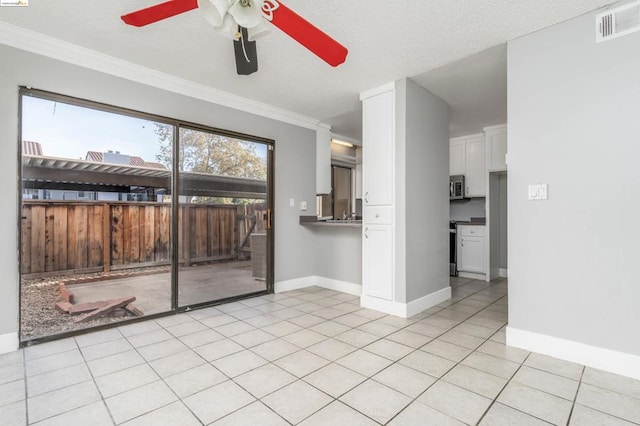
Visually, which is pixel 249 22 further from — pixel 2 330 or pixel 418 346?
pixel 2 330

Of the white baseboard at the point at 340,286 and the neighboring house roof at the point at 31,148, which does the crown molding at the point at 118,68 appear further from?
the white baseboard at the point at 340,286

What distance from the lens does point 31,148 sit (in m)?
2.63

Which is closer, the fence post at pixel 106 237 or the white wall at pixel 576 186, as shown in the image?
the white wall at pixel 576 186

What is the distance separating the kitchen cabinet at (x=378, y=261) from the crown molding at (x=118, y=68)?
2.24 meters

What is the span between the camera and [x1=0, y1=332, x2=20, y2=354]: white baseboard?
94.4 inches

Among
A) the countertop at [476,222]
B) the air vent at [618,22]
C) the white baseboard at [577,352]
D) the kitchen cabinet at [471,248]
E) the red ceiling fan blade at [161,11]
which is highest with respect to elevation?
the air vent at [618,22]

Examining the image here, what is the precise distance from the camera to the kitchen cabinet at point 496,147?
488 centimetres

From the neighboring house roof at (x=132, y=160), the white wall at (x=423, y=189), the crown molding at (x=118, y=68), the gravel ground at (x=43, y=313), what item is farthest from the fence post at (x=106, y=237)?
the white wall at (x=423, y=189)

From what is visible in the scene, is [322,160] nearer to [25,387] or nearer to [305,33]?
[305,33]

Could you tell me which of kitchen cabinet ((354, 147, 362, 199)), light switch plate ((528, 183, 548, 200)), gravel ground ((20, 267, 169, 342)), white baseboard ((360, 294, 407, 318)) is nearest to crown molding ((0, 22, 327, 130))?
gravel ground ((20, 267, 169, 342))

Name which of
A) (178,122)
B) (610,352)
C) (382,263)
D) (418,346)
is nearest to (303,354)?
(418,346)

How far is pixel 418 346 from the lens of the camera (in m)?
2.53

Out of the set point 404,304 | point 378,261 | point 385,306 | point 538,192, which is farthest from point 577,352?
point 378,261

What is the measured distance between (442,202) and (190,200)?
316cm
